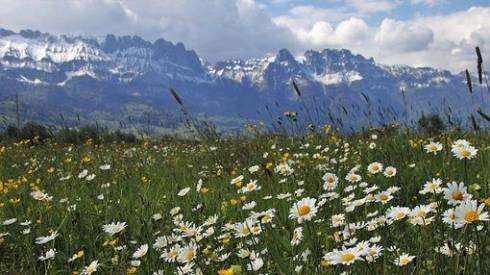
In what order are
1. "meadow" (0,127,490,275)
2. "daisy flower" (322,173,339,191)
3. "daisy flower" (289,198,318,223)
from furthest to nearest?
"daisy flower" (322,173,339,191)
"daisy flower" (289,198,318,223)
"meadow" (0,127,490,275)

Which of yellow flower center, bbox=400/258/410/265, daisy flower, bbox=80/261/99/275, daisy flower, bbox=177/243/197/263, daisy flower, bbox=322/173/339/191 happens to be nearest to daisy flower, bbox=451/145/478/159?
yellow flower center, bbox=400/258/410/265

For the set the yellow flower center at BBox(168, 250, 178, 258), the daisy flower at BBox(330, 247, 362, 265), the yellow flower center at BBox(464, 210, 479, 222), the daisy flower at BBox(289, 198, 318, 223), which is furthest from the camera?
the yellow flower center at BBox(168, 250, 178, 258)

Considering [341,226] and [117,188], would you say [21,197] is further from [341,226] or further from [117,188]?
[341,226]

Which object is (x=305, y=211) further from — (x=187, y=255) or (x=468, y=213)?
(x=468, y=213)

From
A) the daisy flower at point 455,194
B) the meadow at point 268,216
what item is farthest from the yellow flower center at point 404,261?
the daisy flower at point 455,194

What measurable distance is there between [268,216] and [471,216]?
177 cm

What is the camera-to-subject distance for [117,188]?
22.0 ft

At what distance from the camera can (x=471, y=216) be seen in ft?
6.83

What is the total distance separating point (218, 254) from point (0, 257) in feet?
7.67

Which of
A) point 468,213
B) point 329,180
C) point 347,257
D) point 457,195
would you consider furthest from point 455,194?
point 329,180

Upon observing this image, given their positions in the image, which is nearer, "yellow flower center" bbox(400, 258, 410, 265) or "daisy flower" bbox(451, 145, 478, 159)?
"yellow flower center" bbox(400, 258, 410, 265)

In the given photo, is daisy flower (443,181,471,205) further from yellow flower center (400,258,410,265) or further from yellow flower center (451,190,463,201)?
yellow flower center (400,258,410,265)

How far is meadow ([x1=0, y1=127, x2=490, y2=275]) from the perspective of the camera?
274cm

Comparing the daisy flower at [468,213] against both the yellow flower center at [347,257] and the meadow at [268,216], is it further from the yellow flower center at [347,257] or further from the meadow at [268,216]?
the yellow flower center at [347,257]
